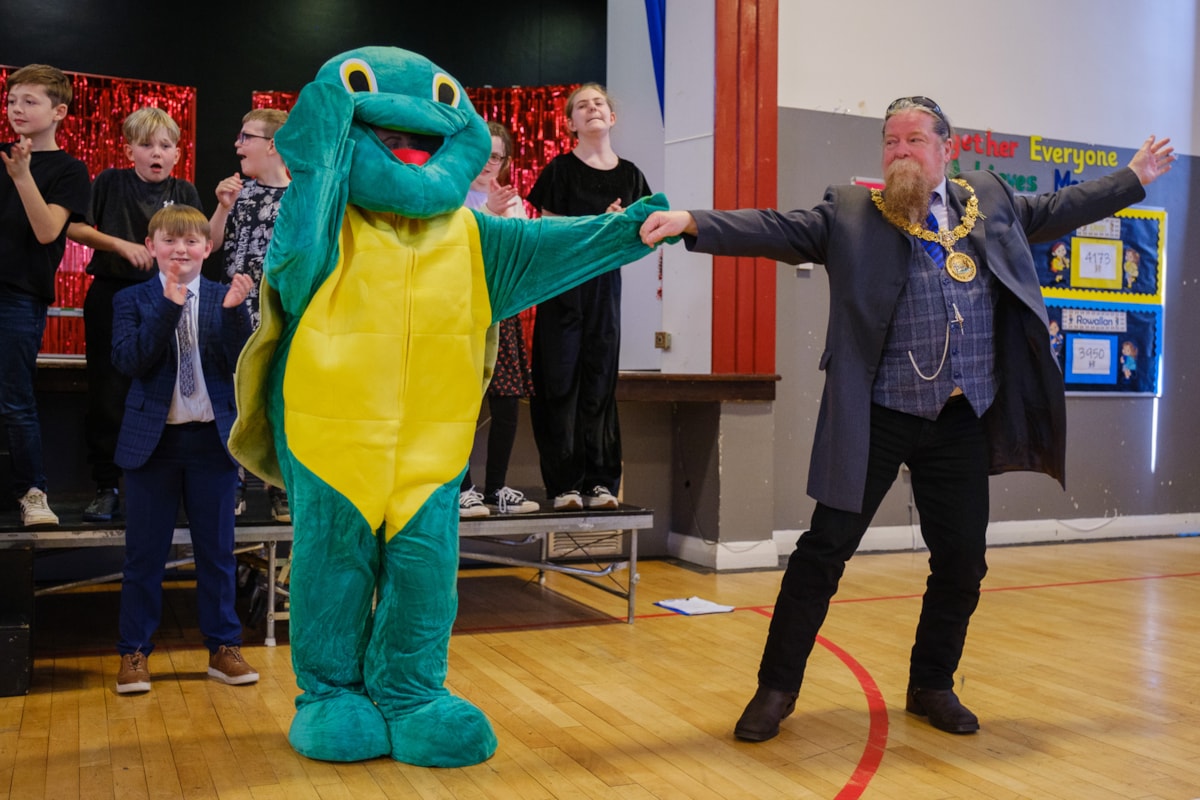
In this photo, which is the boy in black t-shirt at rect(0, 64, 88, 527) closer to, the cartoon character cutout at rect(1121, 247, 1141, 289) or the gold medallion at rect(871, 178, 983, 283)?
the gold medallion at rect(871, 178, 983, 283)

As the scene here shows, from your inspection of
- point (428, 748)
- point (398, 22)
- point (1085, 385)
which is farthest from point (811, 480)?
point (398, 22)

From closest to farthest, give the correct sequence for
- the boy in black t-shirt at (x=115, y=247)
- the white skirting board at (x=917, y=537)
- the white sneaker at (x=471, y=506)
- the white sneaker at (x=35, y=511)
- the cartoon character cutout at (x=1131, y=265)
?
the white sneaker at (x=35, y=511) < the boy in black t-shirt at (x=115, y=247) < the white sneaker at (x=471, y=506) < the white skirting board at (x=917, y=537) < the cartoon character cutout at (x=1131, y=265)

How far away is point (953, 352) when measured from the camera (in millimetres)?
2900

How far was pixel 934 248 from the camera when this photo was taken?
2.95 m

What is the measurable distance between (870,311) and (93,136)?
16.9ft

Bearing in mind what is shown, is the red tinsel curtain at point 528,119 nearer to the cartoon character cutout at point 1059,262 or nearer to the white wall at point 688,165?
the white wall at point 688,165

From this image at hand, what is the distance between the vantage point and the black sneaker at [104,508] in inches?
145

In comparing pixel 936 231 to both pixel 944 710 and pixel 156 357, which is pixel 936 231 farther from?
pixel 156 357

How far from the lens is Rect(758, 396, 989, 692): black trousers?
9.54ft

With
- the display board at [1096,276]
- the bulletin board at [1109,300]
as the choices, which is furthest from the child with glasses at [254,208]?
the bulletin board at [1109,300]

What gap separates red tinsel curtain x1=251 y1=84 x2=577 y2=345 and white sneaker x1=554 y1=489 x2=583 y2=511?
2613 millimetres

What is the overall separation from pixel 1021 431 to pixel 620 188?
2122 mm

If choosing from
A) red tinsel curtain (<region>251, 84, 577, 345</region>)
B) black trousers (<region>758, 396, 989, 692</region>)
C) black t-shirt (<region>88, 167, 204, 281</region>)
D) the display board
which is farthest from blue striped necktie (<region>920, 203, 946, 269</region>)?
red tinsel curtain (<region>251, 84, 577, 345</region>)

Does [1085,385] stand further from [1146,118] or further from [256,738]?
[256,738]
